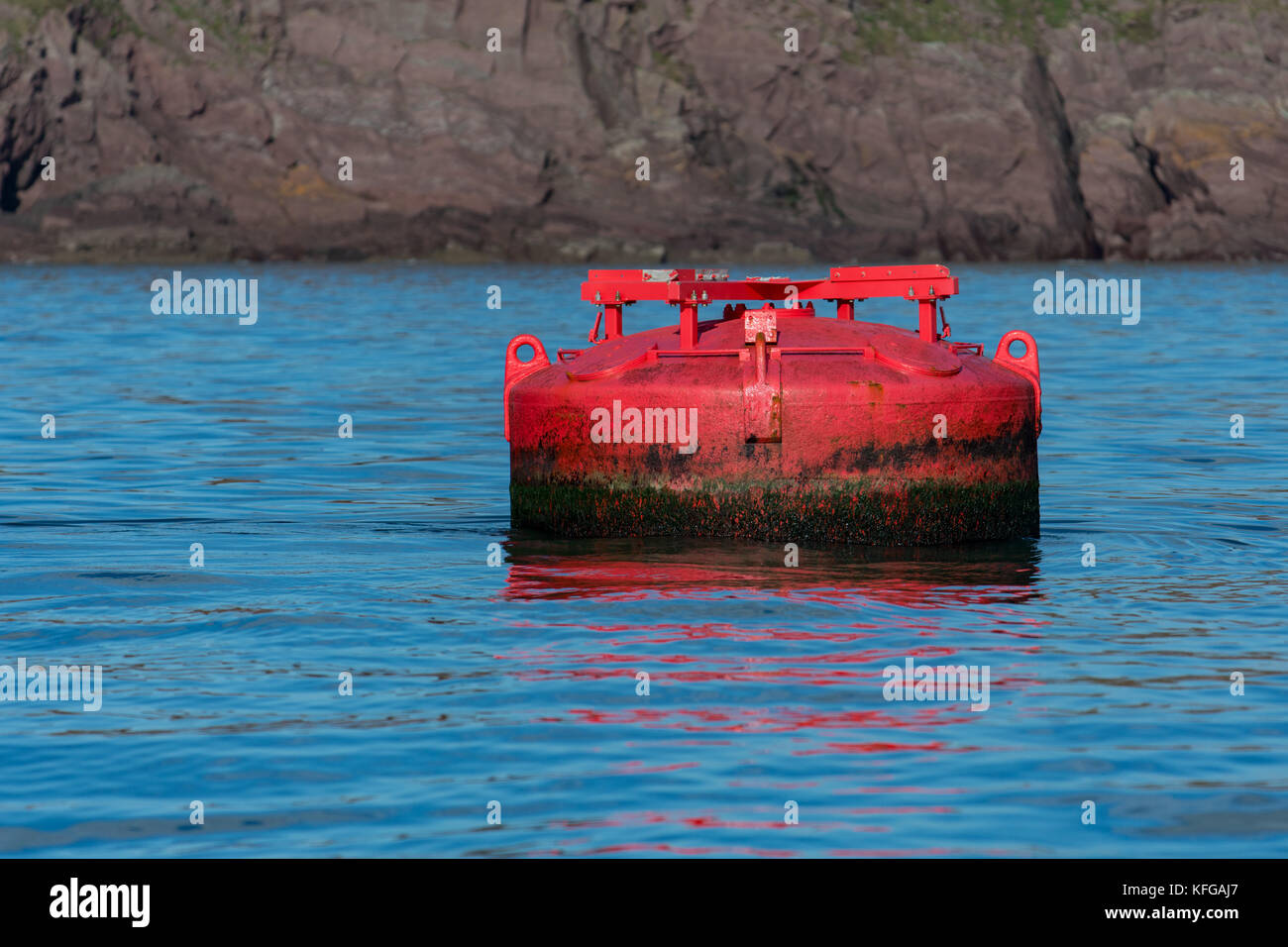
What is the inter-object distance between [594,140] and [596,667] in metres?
79.2

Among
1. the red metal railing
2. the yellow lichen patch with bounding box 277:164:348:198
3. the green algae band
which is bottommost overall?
the green algae band

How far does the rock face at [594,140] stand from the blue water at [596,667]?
65.0 meters

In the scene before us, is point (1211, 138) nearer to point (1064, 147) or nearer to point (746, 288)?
point (1064, 147)

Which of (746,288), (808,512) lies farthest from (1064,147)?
(808,512)

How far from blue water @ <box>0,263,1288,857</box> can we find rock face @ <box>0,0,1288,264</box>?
65.0m

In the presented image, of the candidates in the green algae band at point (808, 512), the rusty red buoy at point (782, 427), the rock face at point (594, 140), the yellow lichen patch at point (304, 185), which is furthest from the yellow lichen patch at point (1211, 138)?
the green algae band at point (808, 512)

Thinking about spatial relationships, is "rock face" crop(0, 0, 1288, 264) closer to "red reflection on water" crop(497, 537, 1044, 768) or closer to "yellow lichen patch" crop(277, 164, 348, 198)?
"yellow lichen patch" crop(277, 164, 348, 198)

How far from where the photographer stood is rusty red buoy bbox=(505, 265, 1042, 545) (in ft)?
35.9

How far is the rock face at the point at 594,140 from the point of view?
274 feet

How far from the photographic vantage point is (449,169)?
277 feet

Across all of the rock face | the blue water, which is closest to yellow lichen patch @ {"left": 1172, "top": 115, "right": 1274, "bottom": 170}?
the rock face

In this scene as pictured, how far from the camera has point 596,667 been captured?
8.52 meters
